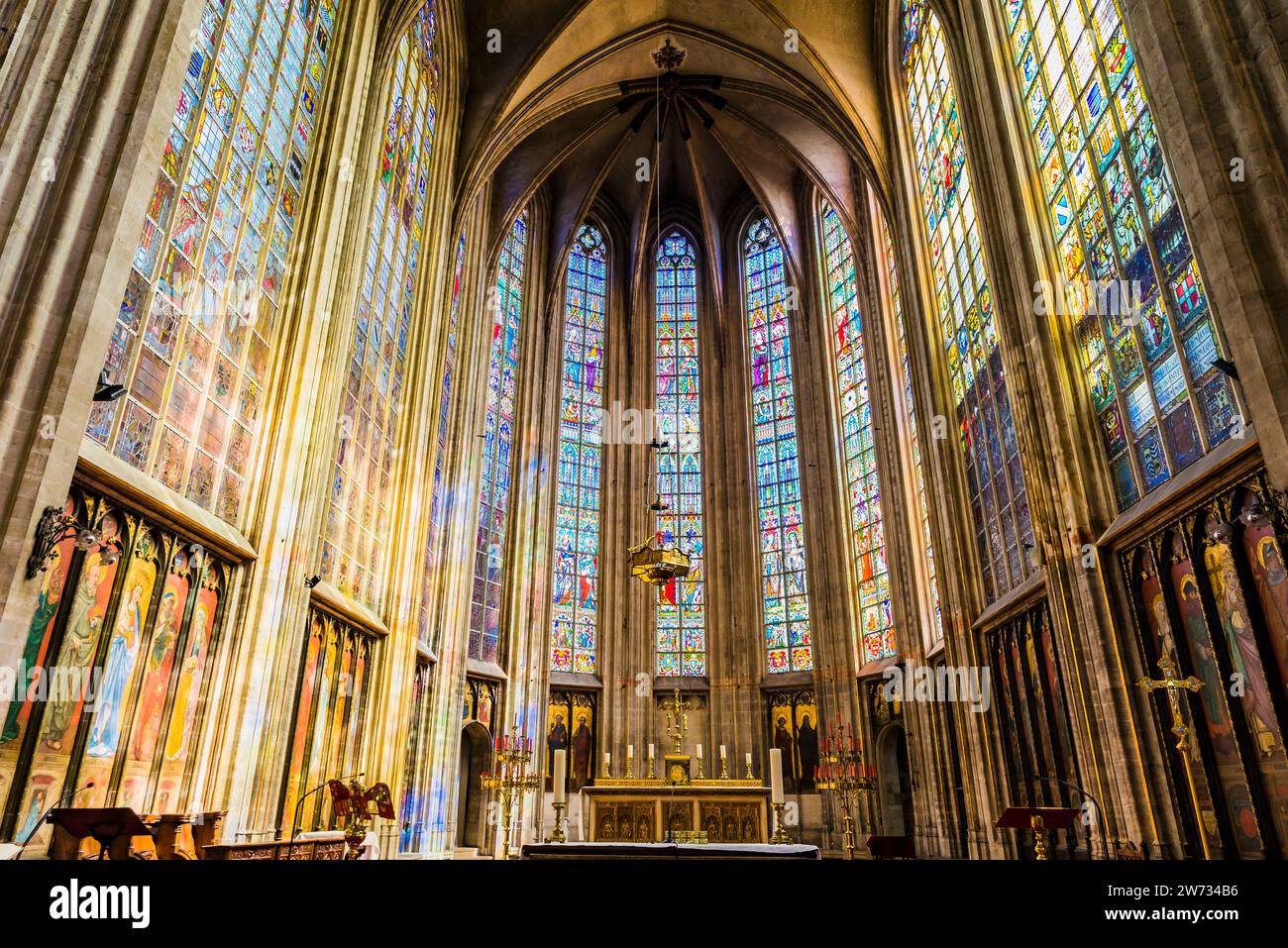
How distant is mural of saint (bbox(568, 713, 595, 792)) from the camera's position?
21.8 meters

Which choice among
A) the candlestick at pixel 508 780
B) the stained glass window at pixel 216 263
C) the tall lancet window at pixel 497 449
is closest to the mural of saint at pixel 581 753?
the candlestick at pixel 508 780

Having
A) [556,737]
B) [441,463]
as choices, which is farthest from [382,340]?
[556,737]

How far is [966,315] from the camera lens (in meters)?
15.3

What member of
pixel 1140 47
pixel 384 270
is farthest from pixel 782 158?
pixel 1140 47

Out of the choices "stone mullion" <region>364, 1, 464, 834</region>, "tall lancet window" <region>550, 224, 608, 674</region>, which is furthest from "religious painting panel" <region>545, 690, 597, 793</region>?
"stone mullion" <region>364, 1, 464, 834</region>

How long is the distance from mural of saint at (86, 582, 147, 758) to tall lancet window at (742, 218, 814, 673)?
1731cm

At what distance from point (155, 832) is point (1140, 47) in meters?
12.5

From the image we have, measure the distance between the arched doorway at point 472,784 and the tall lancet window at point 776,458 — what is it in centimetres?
818

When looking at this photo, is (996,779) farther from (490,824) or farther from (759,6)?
(759,6)

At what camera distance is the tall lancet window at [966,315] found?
44.8ft

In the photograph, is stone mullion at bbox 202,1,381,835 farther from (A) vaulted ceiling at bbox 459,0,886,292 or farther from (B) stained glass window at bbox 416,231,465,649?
(A) vaulted ceiling at bbox 459,0,886,292

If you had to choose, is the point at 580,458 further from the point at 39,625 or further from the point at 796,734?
the point at 39,625
